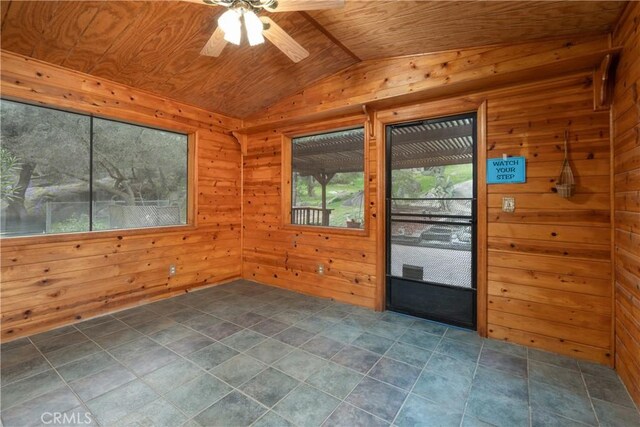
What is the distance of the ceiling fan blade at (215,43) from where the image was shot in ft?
6.72

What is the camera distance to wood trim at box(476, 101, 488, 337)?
262 centimetres

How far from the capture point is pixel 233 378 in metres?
2.01

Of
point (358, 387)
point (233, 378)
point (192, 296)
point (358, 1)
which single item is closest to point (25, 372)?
point (233, 378)

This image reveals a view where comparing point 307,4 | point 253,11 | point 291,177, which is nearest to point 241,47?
point 253,11

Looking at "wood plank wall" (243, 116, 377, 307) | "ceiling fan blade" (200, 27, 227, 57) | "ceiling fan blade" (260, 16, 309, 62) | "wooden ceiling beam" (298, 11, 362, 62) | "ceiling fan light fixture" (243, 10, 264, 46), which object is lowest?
"wood plank wall" (243, 116, 377, 307)

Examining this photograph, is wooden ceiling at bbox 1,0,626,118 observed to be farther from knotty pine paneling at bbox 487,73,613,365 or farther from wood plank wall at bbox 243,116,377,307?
wood plank wall at bbox 243,116,377,307

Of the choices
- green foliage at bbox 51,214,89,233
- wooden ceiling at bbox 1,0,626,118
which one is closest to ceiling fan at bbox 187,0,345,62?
wooden ceiling at bbox 1,0,626,118

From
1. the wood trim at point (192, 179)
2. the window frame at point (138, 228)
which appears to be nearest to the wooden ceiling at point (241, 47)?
the window frame at point (138, 228)

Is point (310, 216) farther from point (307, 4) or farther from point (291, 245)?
point (307, 4)

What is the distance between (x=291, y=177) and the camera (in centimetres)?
412

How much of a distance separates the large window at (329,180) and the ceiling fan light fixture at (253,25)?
1.79 m

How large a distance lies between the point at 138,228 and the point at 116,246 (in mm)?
303

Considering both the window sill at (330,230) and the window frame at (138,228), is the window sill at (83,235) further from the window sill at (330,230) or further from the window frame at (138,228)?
the window sill at (330,230)

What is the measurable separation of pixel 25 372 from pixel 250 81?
10.9 ft
